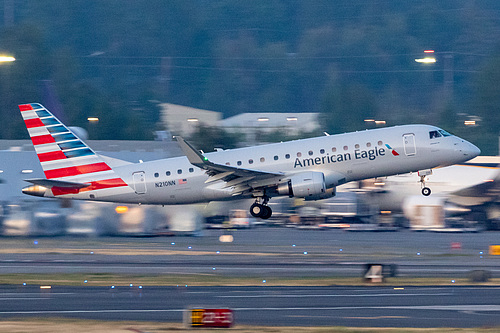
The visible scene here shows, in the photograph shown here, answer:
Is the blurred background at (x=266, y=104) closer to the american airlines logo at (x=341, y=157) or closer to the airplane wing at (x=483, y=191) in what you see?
the airplane wing at (x=483, y=191)

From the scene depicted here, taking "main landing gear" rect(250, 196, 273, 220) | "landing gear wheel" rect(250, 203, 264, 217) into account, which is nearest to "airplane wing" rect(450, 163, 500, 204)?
"main landing gear" rect(250, 196, 273, 220)

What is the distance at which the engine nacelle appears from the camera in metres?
40.2

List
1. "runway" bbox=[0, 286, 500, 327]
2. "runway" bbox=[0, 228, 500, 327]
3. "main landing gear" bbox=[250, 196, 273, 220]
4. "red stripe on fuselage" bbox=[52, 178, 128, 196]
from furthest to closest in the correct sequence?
"red stripe on fuselage" bbox=[52, 178, 128, 196], "main landing gear" bbox=[250, 196, 273, 220], "runway" bbox=[0, 228, 500, 327], "runway" bbox=[0, 286, 500, 327]

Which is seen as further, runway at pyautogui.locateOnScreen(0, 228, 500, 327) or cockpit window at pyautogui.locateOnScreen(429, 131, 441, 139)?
cockpit window at pyautogui.locateOnScreen(429, 131, 441, 139)

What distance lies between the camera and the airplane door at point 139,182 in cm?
4353

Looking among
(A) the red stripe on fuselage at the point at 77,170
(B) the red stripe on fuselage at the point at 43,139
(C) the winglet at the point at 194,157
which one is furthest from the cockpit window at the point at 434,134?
(B) the red stripe on fuselage at the point at 43,139

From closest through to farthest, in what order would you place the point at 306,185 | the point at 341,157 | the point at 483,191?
the point at 306,185
the point at 341,157
the point at 483,191

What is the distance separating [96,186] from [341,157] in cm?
1292

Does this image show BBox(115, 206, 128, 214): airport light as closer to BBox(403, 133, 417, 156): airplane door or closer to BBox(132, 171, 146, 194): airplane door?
BBox(132, 171, 146, 194): airplane door

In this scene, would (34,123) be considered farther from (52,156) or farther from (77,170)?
(77,170)

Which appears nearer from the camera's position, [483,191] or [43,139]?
[43,139]

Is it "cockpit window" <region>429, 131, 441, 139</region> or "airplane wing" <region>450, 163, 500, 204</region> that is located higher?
"cockpit window" <region>429, 131, 441, 139</region>

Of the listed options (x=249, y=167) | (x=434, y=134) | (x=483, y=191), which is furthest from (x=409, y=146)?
(x=483, y=191)

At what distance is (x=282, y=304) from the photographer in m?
27.6
